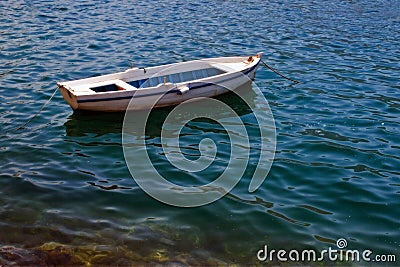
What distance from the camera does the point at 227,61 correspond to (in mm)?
17984

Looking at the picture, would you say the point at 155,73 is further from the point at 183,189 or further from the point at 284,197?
the point at 284,197

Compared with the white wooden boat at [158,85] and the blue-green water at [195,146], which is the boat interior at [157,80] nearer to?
the white wooden boat at [158,85]

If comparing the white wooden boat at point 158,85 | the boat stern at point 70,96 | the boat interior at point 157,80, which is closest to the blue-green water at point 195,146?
the boat stern at point 70,96

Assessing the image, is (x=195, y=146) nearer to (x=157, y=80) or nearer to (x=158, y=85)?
(x=158, y=85)

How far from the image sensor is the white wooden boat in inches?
574

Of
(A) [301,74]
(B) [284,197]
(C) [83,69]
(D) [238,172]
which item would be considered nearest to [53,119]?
(C) [83,69]

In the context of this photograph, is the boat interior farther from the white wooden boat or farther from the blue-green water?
the blue-green water

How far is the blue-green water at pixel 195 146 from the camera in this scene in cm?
984

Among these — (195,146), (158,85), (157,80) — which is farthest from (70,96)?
(195,146)

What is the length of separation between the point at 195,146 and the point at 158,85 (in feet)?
8.66

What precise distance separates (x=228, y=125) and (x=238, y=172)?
2.82 meters

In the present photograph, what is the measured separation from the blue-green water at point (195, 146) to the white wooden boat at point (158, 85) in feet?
2.09

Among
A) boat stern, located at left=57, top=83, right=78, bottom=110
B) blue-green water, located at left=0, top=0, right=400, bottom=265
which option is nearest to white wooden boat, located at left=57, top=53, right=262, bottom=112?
boat stern, located at left=57, top=83, right=78, bottom=110

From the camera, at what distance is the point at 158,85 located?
15164mm
